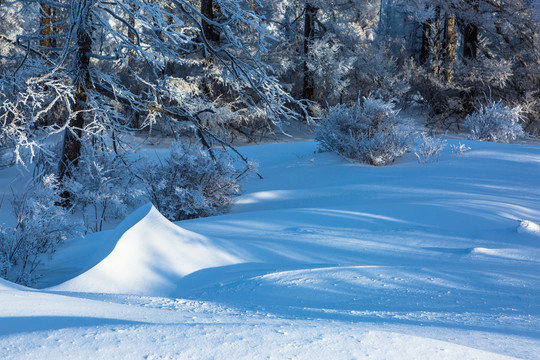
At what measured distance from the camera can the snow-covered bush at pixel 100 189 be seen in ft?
21.2

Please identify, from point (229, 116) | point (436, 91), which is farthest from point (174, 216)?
point (436, 91)

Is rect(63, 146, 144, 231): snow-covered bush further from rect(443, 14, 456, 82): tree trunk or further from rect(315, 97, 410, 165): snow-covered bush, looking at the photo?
rect(443, 14, 456, 82): tree trunk

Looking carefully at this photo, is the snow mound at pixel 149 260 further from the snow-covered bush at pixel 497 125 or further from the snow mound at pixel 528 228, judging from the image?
the snow-covered bush at pixel 497 125

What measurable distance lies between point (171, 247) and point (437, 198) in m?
2.93

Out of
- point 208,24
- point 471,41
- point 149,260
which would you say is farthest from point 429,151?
point 471,41

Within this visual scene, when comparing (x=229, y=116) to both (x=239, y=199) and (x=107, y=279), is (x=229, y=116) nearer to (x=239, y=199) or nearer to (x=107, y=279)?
(x=239, y=199)

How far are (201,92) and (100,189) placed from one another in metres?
6.55

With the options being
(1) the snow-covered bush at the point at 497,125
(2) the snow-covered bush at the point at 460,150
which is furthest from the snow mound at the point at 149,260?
(1) the snow-covered bush at the point at 497,125

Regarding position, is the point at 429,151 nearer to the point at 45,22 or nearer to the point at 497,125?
the point at 497,125

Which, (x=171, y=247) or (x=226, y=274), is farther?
(x=171, y=247)

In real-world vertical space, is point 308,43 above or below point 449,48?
above

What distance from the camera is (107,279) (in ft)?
10.1

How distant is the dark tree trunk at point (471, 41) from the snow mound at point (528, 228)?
650 inches

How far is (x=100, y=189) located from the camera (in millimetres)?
6574
